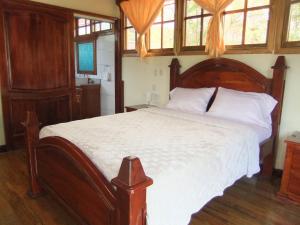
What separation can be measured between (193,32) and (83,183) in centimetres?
257

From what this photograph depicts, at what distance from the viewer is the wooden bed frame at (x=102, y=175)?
42.9 inches

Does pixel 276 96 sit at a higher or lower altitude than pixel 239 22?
lower

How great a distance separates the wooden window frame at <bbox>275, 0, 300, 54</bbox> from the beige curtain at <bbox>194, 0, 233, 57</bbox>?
588 millimetres

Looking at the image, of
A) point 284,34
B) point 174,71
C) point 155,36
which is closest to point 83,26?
point 155,36

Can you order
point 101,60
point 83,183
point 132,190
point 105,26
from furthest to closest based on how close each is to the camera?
point 101,60 → point 105,26 → point 83,183 → point 132,190

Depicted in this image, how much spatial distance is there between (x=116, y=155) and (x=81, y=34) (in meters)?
4.60

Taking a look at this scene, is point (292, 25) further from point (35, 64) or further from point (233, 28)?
point (35, 64)

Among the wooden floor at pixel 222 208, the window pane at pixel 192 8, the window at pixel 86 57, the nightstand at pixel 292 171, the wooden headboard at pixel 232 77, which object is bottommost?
the wooden floor at pixel 222 208

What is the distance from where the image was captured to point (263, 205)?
2.18 m

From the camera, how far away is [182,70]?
3.43 meters

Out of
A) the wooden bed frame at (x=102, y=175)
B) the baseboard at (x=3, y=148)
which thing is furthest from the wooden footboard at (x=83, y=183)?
the baseboard at (x=3, y=148)

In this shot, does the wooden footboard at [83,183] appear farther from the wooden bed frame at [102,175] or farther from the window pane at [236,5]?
the window pane at [236,5]

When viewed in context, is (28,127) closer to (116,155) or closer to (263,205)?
(116,155)

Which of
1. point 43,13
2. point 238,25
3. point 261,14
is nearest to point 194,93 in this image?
point 238,25
